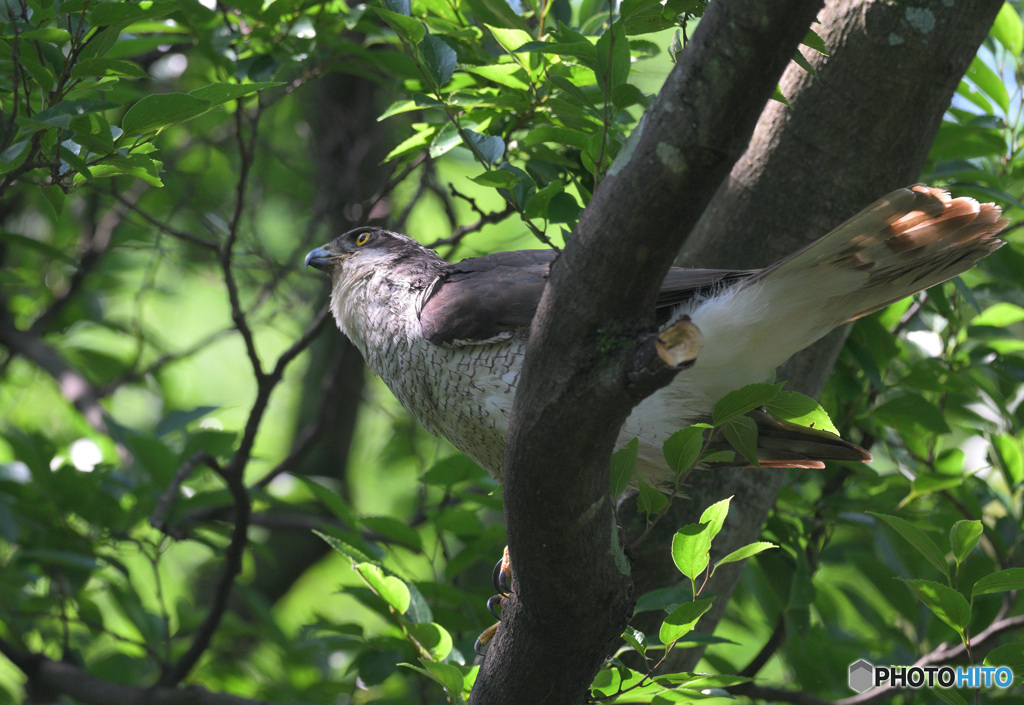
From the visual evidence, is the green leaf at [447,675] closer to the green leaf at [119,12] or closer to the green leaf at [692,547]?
the green leaf at [692,547]

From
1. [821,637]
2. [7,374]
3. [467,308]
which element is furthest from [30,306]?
[821,637]

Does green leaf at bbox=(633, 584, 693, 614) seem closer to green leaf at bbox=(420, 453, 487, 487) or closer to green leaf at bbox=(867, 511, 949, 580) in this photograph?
green leaf at bbox=(867, 511, 949, 580)

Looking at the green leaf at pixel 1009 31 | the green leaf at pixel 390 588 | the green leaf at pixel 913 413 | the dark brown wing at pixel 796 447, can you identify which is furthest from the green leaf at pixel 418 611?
the green leaf at pixel 1009 31

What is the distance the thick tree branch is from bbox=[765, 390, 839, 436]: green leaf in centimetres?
44

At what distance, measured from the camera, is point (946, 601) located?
76.2 inches

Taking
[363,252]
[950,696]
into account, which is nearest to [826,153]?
[950,696]

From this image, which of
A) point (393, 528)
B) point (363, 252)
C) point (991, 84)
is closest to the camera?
point (393, 528)

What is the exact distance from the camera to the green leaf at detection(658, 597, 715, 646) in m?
1.84

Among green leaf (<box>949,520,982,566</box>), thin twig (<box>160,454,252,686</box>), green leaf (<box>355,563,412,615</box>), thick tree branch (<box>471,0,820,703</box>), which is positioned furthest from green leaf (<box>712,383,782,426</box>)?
thin twig (<box>160,454,252,686</box>)

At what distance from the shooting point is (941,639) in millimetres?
3490

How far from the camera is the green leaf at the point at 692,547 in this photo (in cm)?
188

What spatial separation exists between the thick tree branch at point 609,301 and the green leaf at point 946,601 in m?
0.72

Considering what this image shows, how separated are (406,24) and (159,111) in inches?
27.7

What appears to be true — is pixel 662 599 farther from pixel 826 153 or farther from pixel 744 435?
pixel 826 153
